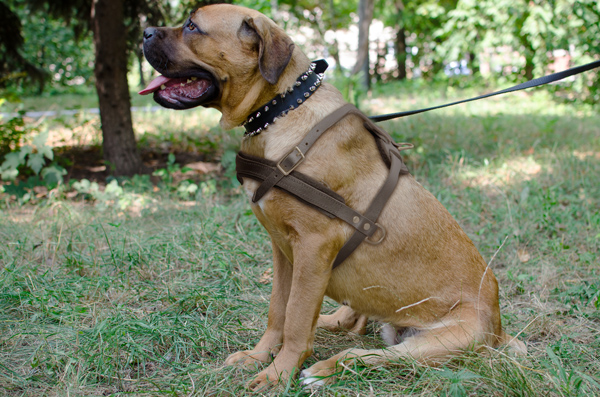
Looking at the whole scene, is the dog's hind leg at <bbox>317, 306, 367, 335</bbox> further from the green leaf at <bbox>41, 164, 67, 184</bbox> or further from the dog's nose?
the green leaf at <bbox>41, 164, 67, 184</bbox>

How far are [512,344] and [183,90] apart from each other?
2194mm

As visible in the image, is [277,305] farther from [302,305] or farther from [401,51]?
[401,51]

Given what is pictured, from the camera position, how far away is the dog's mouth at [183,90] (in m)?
2.30

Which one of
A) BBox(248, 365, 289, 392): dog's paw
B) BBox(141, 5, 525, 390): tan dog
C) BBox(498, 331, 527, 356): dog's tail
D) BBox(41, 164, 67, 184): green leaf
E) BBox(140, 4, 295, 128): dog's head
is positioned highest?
BBox(140, 4, 295, 128): dog's head

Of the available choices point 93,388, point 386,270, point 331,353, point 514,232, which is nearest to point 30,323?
point 93,388

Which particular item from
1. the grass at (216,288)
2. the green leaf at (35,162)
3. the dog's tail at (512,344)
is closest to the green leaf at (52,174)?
the green leaf at (35,162)

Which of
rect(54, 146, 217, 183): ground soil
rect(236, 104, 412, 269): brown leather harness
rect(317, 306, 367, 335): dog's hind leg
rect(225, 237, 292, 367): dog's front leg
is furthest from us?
rect(54, 146, 217, 183): ground soil

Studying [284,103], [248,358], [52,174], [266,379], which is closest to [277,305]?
[248,358]

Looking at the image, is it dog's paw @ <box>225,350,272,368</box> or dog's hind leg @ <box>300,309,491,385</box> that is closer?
dog's hind leg @ <box>300,309,491,385</box>

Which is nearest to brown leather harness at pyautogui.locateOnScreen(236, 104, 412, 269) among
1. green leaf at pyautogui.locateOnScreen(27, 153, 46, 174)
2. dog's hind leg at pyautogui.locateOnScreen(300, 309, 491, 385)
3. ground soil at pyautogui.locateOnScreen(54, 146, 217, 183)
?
dog's hind leg at pyautogui.locateOnScreen(300, 309, 491, 385)

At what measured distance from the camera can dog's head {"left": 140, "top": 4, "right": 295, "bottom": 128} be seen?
2.24 meters

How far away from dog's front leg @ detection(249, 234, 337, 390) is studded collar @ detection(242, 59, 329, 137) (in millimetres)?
626

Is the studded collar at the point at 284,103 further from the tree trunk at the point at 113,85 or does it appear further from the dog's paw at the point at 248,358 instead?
the tree trunk at the point at 113,85

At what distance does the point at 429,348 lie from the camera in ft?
7.28
